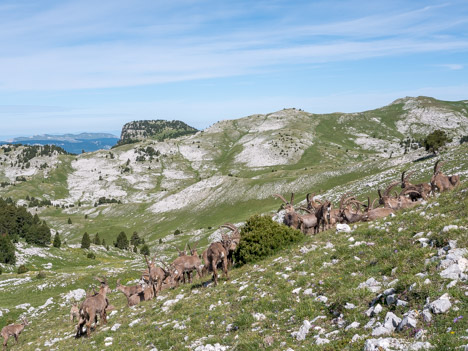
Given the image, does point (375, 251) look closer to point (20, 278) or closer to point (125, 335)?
point (125, 335)

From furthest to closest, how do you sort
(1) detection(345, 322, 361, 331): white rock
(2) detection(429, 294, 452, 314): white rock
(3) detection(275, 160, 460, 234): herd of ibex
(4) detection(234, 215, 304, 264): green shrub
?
(3) detection(275, 160, 460, 234): herd of ibex < (4) detection(234, 215, 304, 264): green shrub < (1) detection(345, 322, 361, 331): white rock < (2) detection(429, 294, 452, 314): white rock

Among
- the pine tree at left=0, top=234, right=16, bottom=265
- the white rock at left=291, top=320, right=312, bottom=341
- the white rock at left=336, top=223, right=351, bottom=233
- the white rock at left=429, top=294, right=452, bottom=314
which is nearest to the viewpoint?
the white rock at left=429, top=294, right=452, bottom=314

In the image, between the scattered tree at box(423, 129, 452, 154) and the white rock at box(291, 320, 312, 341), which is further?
the scattered tree at box(423, 129, 452, 154)

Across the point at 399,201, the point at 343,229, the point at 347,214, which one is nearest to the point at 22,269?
the point at 347,214

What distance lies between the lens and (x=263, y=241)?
21.5m

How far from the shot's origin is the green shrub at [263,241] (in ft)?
69.8

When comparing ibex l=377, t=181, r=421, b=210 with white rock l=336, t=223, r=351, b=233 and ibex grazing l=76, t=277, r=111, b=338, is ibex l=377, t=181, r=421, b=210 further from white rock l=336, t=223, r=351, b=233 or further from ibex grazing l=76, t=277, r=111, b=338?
ibex grazing l=76, t=277, r=111, b=338

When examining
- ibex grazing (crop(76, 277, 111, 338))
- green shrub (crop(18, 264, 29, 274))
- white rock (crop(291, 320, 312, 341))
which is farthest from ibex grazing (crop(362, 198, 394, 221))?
green shrub (crop(18, 264, 29, 274))

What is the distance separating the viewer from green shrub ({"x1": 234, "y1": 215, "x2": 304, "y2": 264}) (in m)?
21.3

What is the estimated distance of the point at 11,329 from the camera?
85.7 feet

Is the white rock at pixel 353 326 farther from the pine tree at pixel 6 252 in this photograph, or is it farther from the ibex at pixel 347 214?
the pine tree at pixel 6 252

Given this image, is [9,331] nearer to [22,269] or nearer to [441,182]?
[441,182]

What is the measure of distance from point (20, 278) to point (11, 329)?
33109mm

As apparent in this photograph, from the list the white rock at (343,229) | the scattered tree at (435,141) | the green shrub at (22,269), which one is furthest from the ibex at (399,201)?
the scattered tree at (435,141)
